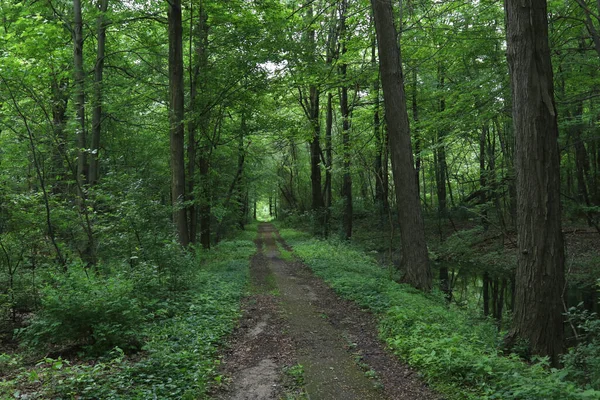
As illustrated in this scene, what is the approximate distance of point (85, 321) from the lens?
5.61 m

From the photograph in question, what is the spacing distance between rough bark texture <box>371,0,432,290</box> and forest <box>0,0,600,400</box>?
0.15 feet

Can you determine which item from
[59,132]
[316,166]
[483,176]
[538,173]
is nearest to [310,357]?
[538,173]

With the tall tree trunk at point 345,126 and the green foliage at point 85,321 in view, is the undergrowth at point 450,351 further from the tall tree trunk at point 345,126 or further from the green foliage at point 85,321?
the tall tree trunk at point 345,126

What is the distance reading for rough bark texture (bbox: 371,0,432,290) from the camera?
961cm

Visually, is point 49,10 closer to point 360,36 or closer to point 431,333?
point 360,36

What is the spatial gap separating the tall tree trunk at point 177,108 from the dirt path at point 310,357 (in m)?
4.28

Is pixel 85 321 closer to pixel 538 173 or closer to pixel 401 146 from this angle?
pixel 538 173

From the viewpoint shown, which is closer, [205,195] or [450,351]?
[450,351]

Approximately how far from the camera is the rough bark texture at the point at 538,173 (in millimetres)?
5324

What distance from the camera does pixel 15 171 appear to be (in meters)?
10.3

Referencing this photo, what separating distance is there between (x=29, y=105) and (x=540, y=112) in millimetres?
10300

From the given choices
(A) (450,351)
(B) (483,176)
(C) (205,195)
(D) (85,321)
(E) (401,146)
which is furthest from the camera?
(B) (483,176)

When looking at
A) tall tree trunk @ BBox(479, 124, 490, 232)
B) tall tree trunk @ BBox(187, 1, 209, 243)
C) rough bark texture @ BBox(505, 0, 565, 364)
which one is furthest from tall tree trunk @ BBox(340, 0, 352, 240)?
rough bark texture @ BBox(505, 0, 565, 364)

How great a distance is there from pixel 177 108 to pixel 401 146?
6.78 m
